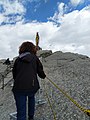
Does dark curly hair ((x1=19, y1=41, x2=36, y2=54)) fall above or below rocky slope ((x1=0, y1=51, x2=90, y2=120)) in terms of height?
above

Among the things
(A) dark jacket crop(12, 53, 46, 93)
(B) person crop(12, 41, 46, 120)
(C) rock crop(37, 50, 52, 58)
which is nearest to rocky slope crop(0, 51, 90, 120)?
(B) person crop(12, 41, 46, 120)

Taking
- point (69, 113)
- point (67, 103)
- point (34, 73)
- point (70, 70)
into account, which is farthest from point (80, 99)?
point (70, 70)

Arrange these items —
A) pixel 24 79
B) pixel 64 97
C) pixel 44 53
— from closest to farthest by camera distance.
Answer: pixel 24 79, pixel 64 97, pixel 44 53

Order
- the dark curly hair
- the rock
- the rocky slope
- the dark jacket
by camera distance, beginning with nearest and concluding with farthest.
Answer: the dark jacket
the dark curly hair
the rocky slope
the rock

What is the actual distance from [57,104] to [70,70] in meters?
5.42

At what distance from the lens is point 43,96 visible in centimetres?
936

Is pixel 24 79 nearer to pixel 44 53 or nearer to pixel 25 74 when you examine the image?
pixel 25 74

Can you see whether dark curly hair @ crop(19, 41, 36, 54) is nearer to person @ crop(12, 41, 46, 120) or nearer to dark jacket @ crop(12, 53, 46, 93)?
person @ crop(12, 41, 46, 120)

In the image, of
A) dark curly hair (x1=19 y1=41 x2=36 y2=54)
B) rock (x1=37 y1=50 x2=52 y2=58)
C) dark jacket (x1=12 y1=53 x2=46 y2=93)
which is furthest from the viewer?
rock (x1=37 y1=50 x2=52 y2=58)

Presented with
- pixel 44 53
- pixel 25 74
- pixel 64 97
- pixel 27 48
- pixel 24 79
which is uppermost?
pixel 44 53

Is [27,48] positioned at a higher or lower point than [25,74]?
higher

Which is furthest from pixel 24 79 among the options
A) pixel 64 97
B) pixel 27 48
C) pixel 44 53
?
pixel 44 53

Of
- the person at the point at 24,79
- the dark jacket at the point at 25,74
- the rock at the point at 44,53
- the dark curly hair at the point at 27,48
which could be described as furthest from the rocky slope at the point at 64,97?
the rock at the point at 44,53

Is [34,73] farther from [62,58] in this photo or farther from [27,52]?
[62,58]
